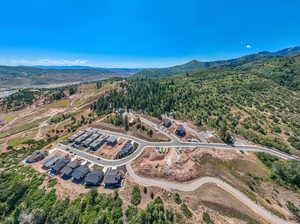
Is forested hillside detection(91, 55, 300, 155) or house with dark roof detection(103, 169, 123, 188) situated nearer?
house with dark roof detection(103, 169, 123, 188)

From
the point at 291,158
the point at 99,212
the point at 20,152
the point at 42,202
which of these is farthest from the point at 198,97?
the point at 20,152

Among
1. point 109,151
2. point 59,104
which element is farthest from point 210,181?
point 59,104

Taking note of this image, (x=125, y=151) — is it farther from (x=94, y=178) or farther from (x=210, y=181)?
(x=210, y=181)

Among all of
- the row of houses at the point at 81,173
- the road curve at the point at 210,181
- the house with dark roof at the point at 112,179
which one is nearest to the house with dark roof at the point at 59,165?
the row of houses at the point at 81,173

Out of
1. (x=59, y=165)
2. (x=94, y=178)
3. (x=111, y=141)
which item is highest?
(x=111, y=141)

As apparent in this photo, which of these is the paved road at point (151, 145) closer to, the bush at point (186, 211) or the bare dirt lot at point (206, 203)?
the bare dirt lot at point (206, 203)

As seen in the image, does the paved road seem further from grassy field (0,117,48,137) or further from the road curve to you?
grassy field (0,117,48,137)

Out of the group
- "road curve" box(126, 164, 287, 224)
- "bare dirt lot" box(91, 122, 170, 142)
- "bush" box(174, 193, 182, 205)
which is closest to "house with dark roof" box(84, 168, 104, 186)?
"road curve" box(126, 164, 287, 224)
